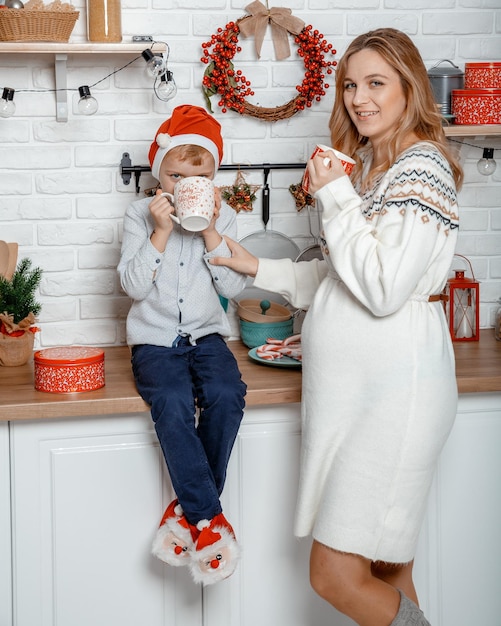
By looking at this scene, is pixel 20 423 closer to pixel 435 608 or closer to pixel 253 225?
pixel 253 225

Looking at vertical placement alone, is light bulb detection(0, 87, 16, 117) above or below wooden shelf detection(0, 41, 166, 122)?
below

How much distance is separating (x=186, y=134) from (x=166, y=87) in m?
0.24

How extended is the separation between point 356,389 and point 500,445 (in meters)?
0.72

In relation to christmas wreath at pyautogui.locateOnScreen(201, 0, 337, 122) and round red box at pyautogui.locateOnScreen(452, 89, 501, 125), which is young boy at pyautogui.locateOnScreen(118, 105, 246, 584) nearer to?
christmas wreath at pyautogui.locateOnScreen(201, 0, 337, 122)

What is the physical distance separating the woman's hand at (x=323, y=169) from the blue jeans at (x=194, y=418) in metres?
0.54

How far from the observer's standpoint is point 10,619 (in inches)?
90.0

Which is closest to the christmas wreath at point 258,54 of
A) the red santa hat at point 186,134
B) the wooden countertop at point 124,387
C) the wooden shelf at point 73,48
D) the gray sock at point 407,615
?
the wooden shelf at point 73,48

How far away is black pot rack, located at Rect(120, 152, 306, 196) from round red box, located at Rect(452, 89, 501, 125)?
1.60ft

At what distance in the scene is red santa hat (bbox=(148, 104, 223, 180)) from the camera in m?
2.34

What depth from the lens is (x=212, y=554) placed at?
2146 millimetres

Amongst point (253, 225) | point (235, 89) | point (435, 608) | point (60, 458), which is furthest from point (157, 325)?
point (435, 608)

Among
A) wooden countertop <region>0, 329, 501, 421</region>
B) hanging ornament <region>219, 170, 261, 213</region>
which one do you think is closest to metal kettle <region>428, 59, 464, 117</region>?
hanging ornament <region>219, 170, 261, 213</region>

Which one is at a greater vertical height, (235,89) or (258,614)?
(235,89)

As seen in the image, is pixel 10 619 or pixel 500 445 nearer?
pixel 10 619
